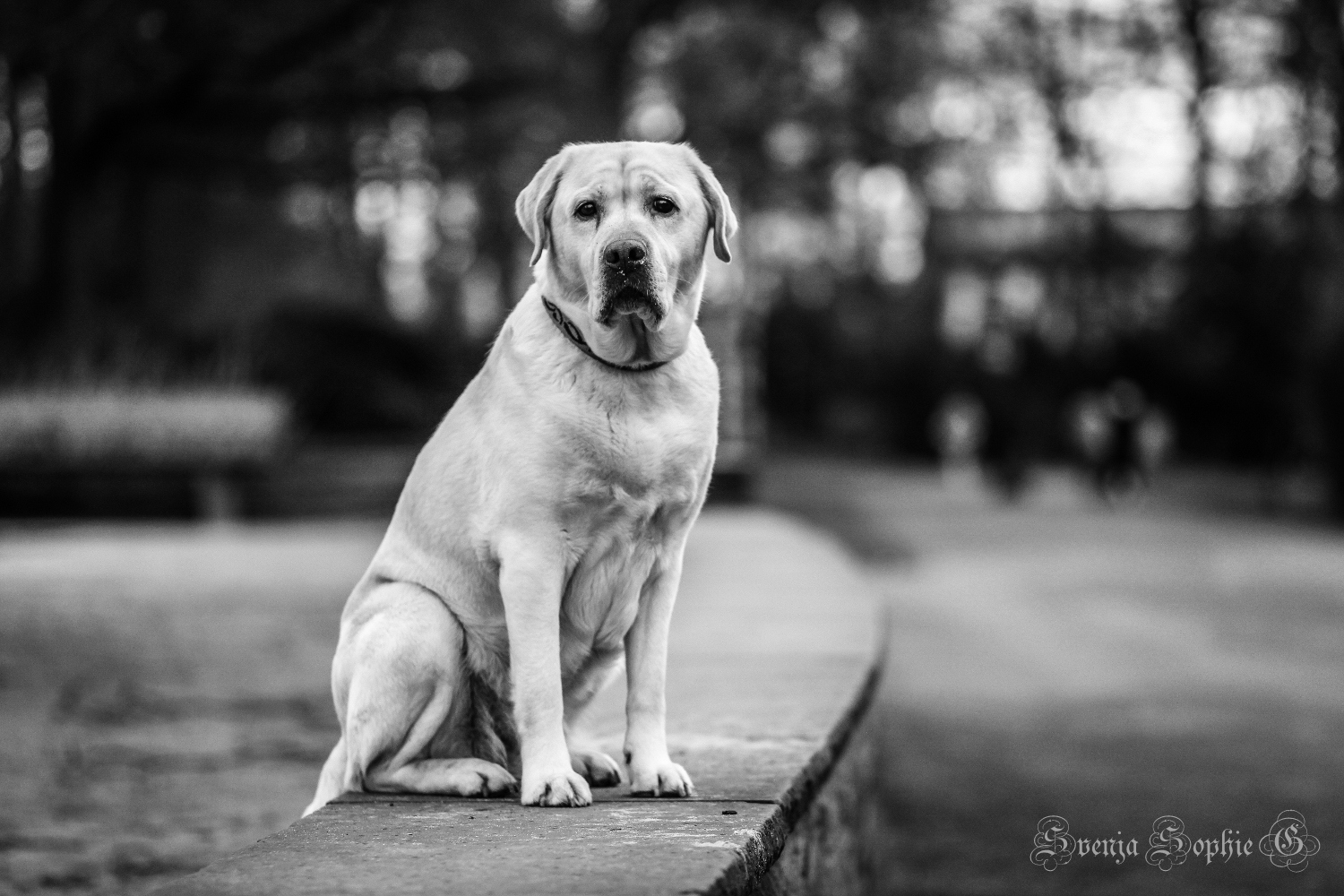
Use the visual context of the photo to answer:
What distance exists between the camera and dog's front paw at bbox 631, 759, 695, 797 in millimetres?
2982

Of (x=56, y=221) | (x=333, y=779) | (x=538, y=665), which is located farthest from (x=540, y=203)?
(x=56, y=221)

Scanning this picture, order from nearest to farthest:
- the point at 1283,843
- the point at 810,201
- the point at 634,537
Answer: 1. the point at 634,537
2. the point at 1283,843
3. the point at 810,201

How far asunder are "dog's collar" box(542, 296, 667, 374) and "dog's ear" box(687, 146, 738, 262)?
257mm

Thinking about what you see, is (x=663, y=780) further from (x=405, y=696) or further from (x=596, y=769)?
(x=405, y=696)

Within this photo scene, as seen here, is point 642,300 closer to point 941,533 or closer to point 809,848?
point 809,848

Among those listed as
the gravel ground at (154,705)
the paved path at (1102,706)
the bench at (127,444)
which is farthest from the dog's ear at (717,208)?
the bench at (127,444)

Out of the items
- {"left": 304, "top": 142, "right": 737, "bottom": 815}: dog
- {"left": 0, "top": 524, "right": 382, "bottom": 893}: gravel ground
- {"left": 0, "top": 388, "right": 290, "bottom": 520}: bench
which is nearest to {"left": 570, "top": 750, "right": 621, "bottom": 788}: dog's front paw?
{"left": 304, "top": 142, "right": 737, "bottom": 815}: dog

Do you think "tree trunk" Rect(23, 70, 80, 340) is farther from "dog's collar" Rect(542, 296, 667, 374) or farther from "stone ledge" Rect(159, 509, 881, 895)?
"dog's collar" Rect(542, 296, 667, 374)

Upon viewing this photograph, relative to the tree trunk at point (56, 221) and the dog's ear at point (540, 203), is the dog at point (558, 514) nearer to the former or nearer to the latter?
the dog's ear at point (540, 203)

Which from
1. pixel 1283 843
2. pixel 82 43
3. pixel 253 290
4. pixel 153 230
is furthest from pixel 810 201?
pixel 1283 843

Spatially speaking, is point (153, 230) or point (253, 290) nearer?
point (153, 230)

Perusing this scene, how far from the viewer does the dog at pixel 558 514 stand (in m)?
2.81

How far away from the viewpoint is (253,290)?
89.6 ft

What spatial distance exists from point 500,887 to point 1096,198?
112ft
